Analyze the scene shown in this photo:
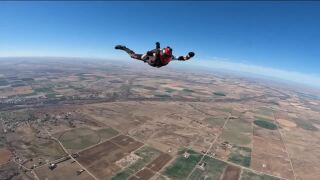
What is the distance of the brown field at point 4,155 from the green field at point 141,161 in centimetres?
3764

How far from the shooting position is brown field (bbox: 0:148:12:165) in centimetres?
7376

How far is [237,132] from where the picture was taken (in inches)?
4675

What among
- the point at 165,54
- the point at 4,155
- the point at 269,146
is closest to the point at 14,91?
the point at 4,155

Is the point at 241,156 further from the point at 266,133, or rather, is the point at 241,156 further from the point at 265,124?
the point at 265,124

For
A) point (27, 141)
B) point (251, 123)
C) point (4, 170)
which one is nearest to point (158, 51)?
point (4, 170)

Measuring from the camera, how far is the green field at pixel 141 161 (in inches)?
2633

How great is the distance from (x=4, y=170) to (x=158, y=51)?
235 ft

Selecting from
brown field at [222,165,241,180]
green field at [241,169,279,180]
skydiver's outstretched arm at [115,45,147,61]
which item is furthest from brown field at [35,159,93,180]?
skydiver's outstretched arm at [115,45,147,61]

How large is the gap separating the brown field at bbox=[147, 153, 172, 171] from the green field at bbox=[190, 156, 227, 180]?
1038 cm

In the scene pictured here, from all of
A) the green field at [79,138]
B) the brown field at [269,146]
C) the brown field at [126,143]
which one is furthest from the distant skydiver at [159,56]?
the brown field at [269,146]

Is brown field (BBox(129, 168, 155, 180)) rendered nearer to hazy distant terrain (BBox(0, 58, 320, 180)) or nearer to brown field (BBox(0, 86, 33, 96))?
hazy distant terrain (BBox(0, 58, 320, 180))

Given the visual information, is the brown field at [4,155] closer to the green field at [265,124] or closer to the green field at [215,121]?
the green field at [215,121]

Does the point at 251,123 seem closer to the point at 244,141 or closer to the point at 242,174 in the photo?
the point at 244,141

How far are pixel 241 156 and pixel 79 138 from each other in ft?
212
